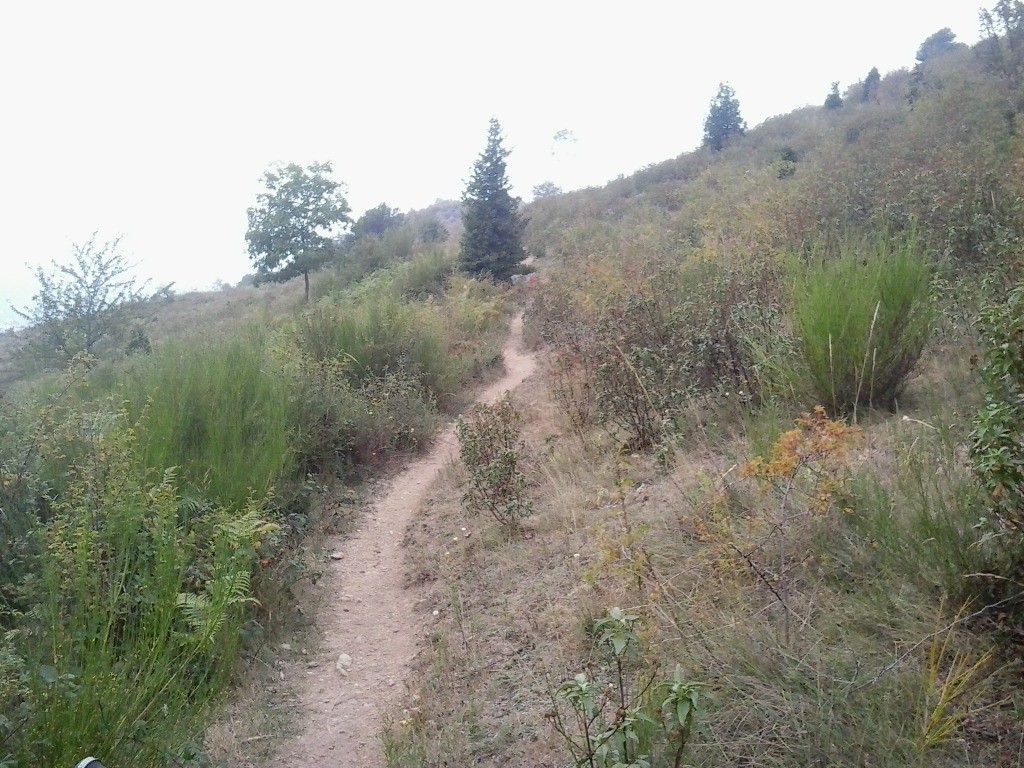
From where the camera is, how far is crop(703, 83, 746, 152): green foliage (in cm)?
3039

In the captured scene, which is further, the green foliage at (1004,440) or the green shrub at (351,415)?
the green shrub at (351,415)

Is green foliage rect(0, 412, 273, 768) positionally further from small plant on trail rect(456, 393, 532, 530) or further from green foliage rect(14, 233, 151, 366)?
green foliage rect(14, 233, 151, 366)

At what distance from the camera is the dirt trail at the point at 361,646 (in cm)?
357

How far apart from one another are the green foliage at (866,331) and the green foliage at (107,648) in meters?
3.95

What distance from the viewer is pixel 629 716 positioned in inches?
84.5

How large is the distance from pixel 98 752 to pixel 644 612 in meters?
2.28

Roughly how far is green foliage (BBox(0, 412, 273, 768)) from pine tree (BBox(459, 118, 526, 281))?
1569 cm

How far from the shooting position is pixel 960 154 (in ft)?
33.0

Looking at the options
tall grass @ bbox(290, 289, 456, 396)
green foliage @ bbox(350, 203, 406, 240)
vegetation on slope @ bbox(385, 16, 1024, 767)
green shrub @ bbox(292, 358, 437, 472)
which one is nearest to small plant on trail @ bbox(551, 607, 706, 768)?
vegetation on slope @ bbox(385, 16, 1024, 767)

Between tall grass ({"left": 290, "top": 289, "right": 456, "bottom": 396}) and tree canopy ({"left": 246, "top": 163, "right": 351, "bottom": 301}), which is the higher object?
tree canopy ({"left": 246, "top": 163, "right": 351, "bottom": 301})

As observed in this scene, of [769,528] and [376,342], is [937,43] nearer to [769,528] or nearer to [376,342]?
[376,342]

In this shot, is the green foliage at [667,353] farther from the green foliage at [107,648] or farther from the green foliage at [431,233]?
the green foliage at [431,233]

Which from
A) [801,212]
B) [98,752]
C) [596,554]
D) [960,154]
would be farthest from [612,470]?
[960,154]

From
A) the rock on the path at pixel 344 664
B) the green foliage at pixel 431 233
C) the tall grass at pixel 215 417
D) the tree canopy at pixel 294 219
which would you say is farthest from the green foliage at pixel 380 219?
the rock on the path at pixel 344 664
